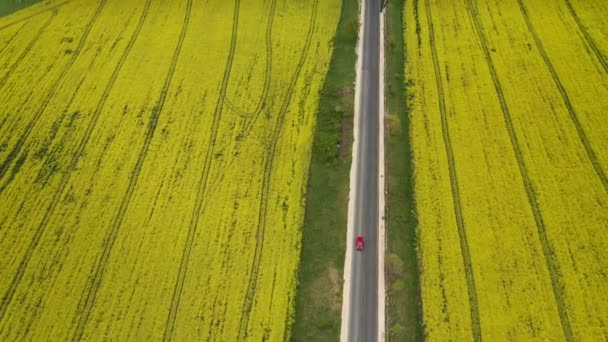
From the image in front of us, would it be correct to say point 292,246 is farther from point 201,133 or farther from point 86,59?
point 86,59

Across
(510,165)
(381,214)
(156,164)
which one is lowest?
(381,214)

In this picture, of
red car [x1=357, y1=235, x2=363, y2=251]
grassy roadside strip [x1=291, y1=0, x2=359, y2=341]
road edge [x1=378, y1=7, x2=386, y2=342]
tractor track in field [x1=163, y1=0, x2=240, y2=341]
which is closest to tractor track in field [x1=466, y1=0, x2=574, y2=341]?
road edge [x1=378, y1=7, x2=386, y2=342]

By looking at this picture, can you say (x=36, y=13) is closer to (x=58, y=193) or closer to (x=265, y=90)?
(x=58, y=193)

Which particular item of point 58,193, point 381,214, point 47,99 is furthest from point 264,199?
point 47,99

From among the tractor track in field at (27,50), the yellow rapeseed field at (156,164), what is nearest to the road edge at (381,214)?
the yellow rapeseed field at (156,164)

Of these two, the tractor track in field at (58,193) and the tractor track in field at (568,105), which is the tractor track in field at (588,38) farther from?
the tractor track in field at (58,193)

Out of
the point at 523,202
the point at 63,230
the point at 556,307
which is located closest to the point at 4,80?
the point at 63,230
